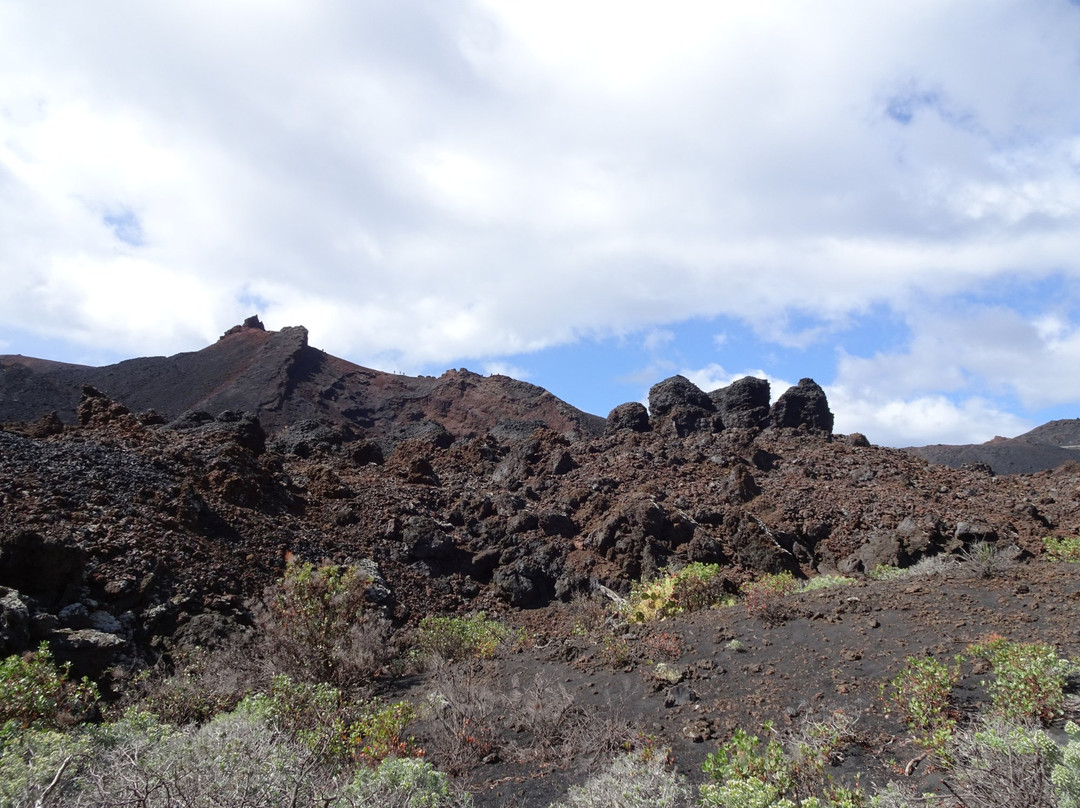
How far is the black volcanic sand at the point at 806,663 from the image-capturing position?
15.4 ft

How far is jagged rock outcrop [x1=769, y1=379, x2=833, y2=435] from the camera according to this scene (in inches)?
848

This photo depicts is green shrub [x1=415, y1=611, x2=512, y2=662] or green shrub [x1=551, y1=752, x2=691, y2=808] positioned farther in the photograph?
green shrub [x1=415, y1=611, x2=512, y2=662]

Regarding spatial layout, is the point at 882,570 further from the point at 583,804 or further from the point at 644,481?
the point at 583,804

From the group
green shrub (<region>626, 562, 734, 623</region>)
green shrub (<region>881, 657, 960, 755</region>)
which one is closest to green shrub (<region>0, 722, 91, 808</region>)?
green shrub (<region>881, 657, 960, 755</region>)

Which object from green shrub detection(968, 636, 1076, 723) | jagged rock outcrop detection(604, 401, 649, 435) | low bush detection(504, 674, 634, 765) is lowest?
low bush detection(504, 674, 634, 765)

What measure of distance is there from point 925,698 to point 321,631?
580 cm

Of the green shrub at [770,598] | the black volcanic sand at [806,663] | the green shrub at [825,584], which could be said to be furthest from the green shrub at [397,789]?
the green shrub at [825,584]

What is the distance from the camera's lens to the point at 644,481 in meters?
17.0

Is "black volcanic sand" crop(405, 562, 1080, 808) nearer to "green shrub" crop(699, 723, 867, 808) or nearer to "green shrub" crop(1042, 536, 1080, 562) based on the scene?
"green shrub" crop(699, 723, 867, 808)

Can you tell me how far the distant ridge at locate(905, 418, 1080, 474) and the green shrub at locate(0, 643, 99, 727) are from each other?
35644 millimetres

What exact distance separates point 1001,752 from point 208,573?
1016cm

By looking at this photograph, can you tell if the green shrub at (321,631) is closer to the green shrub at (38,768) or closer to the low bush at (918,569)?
the green shrub at (38,768)

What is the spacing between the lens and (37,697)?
462 cm

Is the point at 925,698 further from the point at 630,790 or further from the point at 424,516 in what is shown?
the point at 424,516
